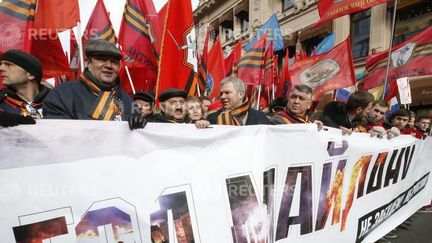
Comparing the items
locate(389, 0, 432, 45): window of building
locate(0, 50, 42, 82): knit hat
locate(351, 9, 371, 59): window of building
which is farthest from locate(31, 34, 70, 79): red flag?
locate(351, 9, 371, 59): window of building

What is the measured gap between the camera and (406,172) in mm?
4316

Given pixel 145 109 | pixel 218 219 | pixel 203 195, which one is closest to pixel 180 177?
pixel 203 195

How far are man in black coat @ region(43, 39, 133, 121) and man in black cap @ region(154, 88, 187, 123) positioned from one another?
2.37 feet

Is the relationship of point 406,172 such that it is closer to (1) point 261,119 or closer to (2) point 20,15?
(1) point 261,119

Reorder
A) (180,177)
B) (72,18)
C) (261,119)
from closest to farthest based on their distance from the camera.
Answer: (180,177) → (261,119) → (72,18)

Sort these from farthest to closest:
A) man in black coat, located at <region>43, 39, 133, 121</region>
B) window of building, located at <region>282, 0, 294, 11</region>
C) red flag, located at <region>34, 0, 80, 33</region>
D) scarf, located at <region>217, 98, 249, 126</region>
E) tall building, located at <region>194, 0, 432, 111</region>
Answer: window of building, located at <region>282, 0, 294, 11</region> < tall building, located at <region>194, 0, 432, 111</region> < red flag, located at <region>34, 0, 80, 33</region> < scarf, located at <region>217, 98, 249, 126</region> < man in black coat, located at <region>43, 39, 133, 121</region>

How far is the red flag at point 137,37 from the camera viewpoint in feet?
15.0

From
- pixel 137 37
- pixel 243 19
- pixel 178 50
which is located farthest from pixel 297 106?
pixel 243 19

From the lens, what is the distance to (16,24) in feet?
11.8

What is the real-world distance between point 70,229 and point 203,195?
2.38 feet

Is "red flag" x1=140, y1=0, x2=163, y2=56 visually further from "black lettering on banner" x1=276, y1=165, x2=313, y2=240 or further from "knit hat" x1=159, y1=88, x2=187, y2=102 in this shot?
"black lettering on banner" x1=276, y1=165, x2=313, y2=240

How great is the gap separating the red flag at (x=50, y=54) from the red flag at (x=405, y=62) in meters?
5.74

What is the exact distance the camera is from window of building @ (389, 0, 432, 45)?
12.1 metres

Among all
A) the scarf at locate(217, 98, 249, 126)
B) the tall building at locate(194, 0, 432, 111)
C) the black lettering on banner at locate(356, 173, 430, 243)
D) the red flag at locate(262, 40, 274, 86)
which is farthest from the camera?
the tall building at locate(194, 0, 432, 111)
